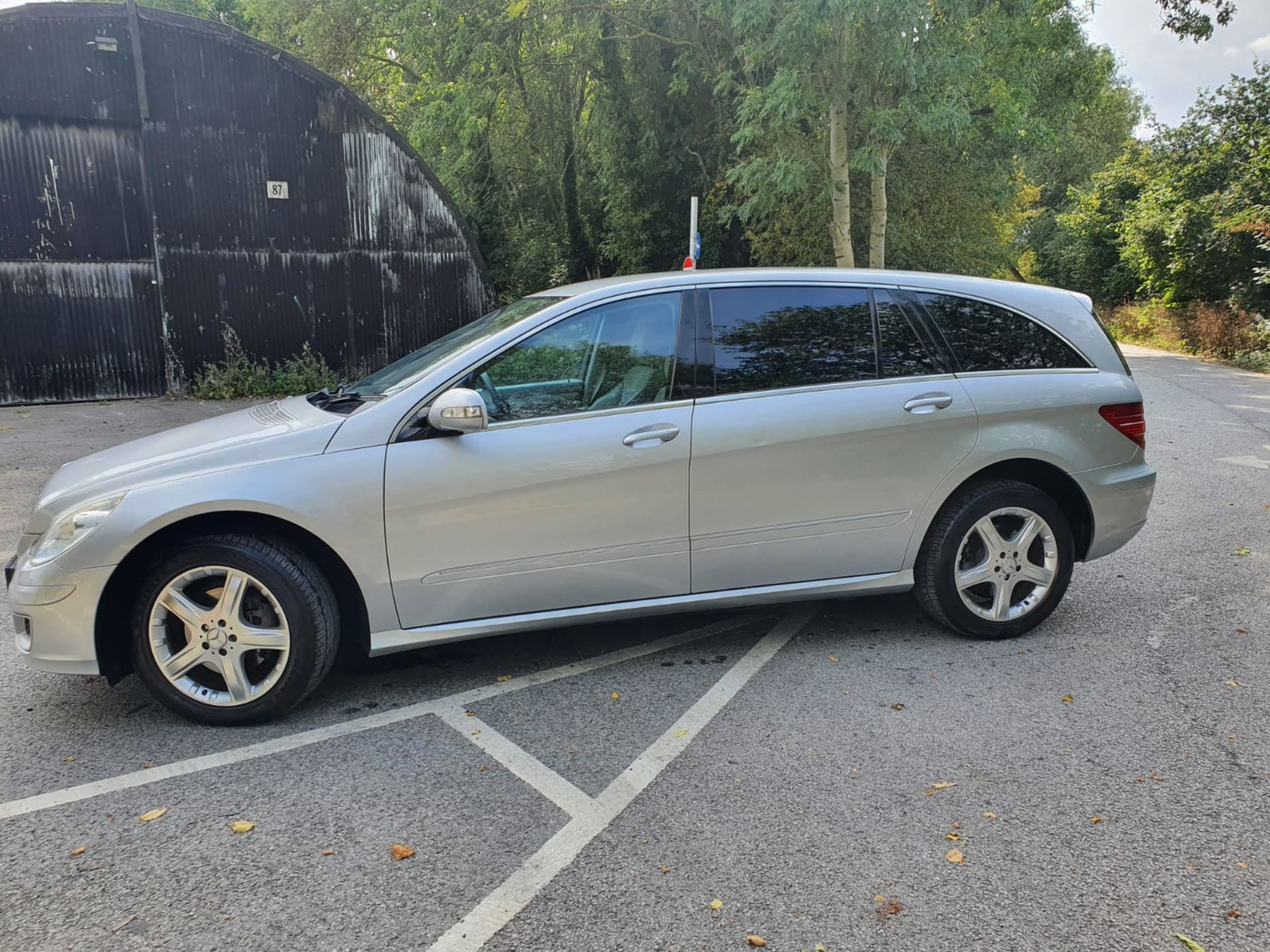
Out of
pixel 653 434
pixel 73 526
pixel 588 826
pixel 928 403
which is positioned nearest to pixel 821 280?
pixel 928 403

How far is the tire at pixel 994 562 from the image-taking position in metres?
4.48

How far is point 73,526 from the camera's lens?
356cm

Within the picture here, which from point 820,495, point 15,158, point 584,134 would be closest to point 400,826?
point 820,495

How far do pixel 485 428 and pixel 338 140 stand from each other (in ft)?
41.3

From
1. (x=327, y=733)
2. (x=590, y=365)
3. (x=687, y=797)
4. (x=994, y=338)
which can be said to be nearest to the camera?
(x=687, y=797)

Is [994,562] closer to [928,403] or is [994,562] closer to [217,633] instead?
[928,403]

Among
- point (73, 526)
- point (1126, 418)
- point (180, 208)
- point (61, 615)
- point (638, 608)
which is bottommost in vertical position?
point (638, 608)

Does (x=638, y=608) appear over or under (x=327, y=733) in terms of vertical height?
over

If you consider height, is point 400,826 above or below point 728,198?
below

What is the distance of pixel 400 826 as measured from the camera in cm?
302

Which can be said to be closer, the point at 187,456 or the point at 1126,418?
the point at 187,456

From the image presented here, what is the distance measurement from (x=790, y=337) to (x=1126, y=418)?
71.8 inches

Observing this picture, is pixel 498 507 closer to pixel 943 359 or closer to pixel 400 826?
pixel 400 826

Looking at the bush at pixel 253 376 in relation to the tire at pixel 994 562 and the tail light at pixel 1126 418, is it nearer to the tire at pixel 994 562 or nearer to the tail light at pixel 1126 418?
the tire at pixel 994 562
